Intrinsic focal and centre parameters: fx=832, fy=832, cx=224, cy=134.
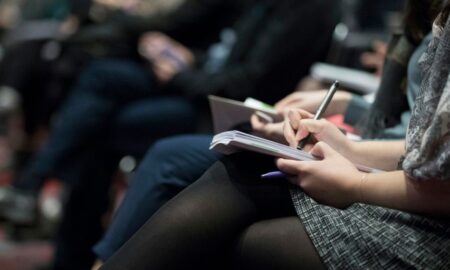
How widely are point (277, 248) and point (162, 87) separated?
1.55 metres

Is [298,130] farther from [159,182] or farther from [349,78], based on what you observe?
[349,78]

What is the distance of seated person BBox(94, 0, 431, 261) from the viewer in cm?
148

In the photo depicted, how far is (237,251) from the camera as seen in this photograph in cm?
117

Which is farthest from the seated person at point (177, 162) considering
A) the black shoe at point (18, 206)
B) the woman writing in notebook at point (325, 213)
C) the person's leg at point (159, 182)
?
the black shoe at point (18, 206)

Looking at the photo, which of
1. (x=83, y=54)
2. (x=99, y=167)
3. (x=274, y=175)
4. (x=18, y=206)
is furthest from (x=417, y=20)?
(x=18, y=206)

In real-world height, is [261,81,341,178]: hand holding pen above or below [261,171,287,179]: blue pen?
above


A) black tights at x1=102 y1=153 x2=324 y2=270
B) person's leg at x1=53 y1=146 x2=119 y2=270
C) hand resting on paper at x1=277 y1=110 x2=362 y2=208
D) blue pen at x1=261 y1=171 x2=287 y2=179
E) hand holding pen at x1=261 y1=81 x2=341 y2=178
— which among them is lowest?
person's leg at x1=53 y1=146 x2=119 y2=270

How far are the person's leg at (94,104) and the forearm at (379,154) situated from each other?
4.56 ft

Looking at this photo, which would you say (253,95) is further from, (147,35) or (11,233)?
(11,233)

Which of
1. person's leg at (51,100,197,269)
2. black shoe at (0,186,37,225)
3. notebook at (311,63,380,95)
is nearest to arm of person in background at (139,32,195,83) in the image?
person's leg at (51,100,197,269)

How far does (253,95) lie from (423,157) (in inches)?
50.6

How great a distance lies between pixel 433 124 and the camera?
1.06 metres

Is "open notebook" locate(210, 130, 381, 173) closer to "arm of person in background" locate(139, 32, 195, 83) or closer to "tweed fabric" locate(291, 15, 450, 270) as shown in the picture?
"tweed fabric" locate(291, 15, 450, 270)

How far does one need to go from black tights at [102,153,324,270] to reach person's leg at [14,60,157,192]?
142 cm
